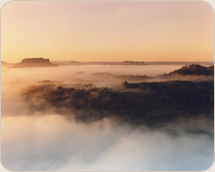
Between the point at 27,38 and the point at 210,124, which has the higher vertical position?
the point at 27,38

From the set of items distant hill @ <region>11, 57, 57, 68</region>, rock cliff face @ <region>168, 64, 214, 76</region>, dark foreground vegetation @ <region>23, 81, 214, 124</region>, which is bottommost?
dark foreground vegetation @ <region>23, 81, 214, 124</region>

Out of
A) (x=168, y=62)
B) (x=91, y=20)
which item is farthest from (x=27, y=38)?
(x=168, y=62)

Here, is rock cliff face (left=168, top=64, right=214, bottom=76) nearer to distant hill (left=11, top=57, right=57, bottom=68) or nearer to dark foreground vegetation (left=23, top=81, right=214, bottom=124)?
dark foreground vegetation (left=23, top=81, right=214, bottom=124)

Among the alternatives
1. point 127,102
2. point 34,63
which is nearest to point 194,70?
point 127,102

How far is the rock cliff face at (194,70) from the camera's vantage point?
205cm

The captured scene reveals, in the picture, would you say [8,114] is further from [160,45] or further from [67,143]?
[160,45]

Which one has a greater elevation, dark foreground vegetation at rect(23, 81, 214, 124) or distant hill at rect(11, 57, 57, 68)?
distant hill at rect(11, 57, 57, 68)

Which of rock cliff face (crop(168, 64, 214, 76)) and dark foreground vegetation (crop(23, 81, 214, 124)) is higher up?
rock cliff face (crop(168, 64, 214, 76))

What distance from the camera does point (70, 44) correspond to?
2.09 metres

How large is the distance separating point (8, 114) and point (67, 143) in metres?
→ 0.67

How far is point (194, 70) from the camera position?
2064mm

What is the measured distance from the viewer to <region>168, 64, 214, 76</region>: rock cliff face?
80.7 inches

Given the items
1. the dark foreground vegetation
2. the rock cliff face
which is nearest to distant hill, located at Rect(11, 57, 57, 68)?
the dark foreground vegetation

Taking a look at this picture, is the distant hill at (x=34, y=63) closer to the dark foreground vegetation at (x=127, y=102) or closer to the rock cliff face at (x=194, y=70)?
the dark foreground vegetation at (x=127, y=102)
